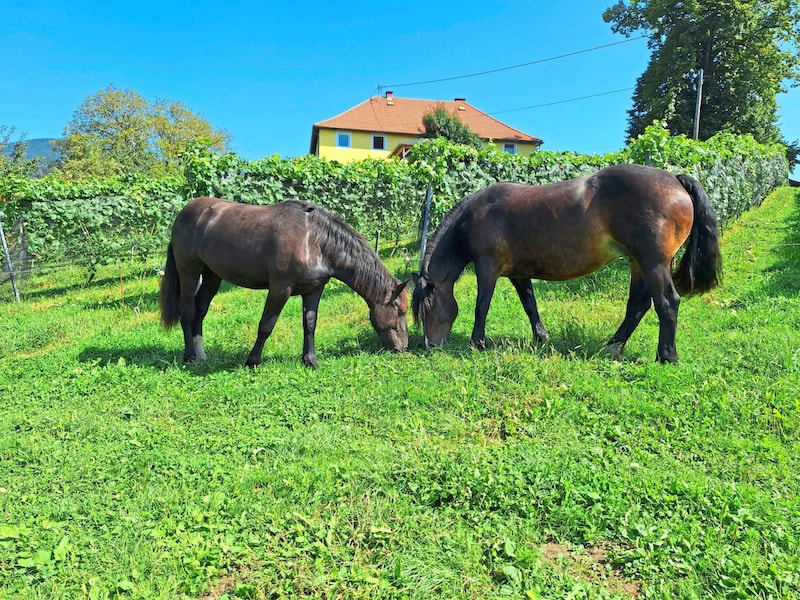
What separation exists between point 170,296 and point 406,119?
41.2 meters

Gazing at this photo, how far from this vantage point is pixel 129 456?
3820mm

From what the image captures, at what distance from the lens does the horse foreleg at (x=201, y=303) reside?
6211 mm

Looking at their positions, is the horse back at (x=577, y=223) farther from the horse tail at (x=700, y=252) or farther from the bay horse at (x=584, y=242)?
the horse tail at (x=700, y=252)

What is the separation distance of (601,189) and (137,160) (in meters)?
51.4

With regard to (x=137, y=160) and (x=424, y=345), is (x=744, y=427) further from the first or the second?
(x=137, y=160)

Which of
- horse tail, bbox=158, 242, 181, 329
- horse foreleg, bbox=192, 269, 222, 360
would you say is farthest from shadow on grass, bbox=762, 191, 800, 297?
horse tail, bbox=158, 242, 181, 329

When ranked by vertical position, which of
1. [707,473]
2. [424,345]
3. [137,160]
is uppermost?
[137,160]

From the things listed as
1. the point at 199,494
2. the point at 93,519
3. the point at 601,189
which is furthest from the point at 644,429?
the point at 93,519

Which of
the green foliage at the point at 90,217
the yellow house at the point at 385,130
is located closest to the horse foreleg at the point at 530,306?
the green foliage at the point at 90,217

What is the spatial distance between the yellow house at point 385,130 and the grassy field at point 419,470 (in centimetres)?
3661

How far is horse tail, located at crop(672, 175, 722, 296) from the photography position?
15.7ft

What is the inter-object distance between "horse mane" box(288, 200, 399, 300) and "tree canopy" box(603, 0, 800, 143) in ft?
101

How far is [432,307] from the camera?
5.76m

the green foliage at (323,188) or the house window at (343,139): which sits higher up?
the house window at (343,139)
